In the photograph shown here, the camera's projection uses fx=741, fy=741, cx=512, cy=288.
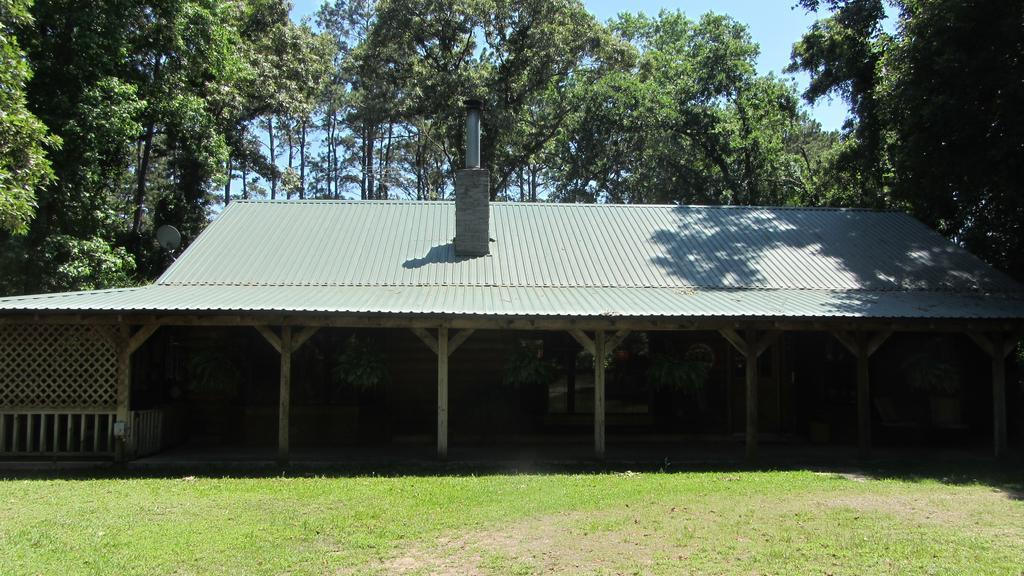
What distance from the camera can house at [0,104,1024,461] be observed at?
10.6 meters

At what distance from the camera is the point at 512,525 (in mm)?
7176

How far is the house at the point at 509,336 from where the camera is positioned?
1058cm

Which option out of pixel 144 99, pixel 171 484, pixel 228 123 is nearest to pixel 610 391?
pixel 171 484

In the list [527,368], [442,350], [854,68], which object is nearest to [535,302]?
[527,368]

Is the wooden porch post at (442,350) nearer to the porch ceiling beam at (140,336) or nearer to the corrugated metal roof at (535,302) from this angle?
the corrugated metal roof at (535,302)

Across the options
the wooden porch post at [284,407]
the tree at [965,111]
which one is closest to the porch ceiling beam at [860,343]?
the tree at [965,111]

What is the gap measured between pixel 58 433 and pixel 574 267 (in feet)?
28.3

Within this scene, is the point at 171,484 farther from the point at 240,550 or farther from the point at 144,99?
the point at 144,99

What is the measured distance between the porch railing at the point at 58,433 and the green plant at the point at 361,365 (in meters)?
3.29

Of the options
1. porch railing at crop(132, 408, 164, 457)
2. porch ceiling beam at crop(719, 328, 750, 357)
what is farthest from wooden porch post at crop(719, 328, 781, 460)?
porch railing at crop(132, 408, 164, 457)

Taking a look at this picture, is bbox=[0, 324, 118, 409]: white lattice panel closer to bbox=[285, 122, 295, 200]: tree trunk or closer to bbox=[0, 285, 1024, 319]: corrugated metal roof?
bbox=[0, 285, 1024, 319]: corrugated metal roof

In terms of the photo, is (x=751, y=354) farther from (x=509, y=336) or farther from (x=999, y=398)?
(x=509, y=336)

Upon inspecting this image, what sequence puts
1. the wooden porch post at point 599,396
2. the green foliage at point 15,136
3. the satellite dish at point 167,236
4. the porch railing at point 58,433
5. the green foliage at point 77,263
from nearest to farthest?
the porch railing at point 58,433
the wooden porch post at point 599,396
the green foliage at point 15,136
the green foliage at point 77,263
the satellite dish at point 167,236

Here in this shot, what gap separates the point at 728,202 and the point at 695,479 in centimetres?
2003
